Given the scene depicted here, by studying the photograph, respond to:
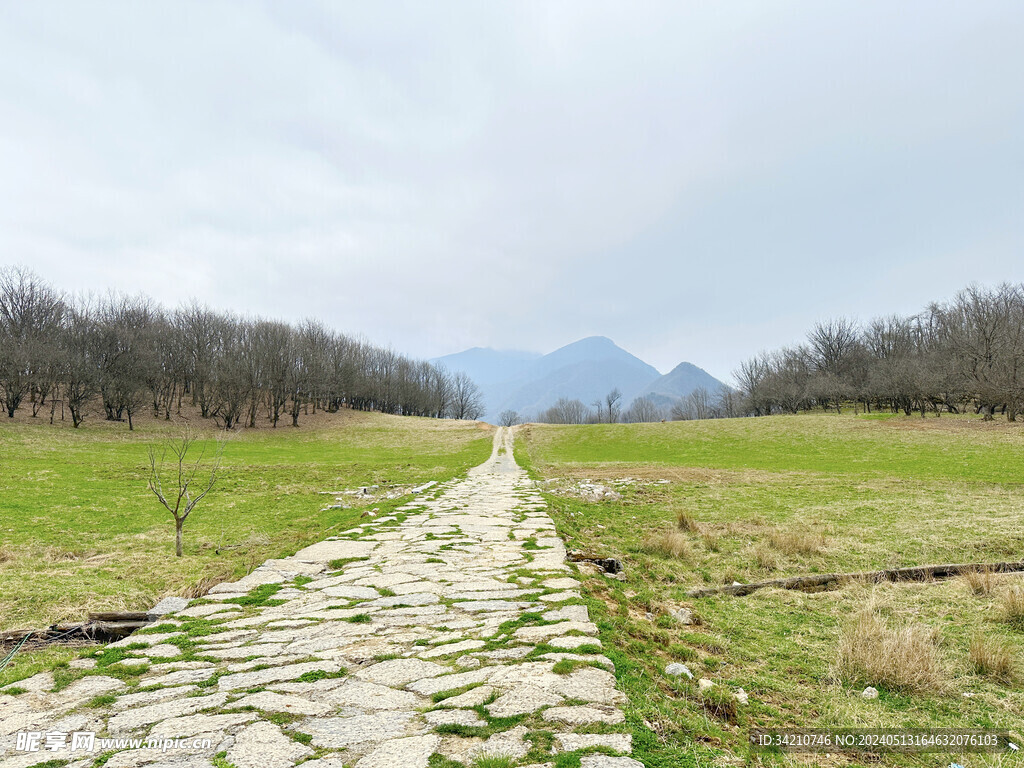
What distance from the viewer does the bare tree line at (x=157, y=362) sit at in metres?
40.5

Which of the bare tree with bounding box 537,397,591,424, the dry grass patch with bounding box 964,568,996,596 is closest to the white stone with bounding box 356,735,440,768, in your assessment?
the dry grass patch with bounding box 964,568,996,596

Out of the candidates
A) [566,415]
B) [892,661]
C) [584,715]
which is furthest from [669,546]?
[566,415]

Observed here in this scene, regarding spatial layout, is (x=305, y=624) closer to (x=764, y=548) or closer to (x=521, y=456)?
Answer: (x=764, y=548)

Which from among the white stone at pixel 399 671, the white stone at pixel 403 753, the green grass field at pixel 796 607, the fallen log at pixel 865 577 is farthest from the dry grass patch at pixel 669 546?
the white stone at pixel 403 753

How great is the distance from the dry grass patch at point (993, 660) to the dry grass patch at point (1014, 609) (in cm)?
131

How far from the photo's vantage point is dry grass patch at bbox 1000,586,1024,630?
16.2 feet

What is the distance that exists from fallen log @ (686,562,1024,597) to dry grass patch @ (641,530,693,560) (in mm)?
1703

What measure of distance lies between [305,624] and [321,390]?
59.1 m

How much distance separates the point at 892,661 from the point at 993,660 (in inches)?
39.4

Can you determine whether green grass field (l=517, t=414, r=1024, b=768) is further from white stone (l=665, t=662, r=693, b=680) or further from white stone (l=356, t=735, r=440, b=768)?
white stone (l=356, t=735, r=440, b=768)

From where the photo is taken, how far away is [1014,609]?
5012mm

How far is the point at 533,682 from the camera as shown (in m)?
3.29

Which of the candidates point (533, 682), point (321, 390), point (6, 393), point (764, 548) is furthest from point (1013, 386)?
point (6, 393)

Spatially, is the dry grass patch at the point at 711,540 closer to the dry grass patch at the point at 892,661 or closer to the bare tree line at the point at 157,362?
the dry grass patch at the point at 892,661
